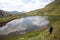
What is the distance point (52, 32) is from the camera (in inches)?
A: 1256

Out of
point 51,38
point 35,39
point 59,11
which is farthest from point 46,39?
point 59,11

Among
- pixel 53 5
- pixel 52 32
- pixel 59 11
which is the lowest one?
pixel 52 32

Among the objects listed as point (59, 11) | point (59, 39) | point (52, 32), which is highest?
point (59, 11)

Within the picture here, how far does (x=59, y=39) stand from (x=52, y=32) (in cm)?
359

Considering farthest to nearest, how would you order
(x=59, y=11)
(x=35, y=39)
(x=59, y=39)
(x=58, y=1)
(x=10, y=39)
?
1. (x=58, y=1)
2. (x=59, y=11)
3. (x=10, y=39)
4. (x=35, y=39)
5. (x=59, y=39)

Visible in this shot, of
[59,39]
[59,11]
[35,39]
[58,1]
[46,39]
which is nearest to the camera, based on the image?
[59,39]

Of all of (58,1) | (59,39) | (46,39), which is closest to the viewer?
(59,39)

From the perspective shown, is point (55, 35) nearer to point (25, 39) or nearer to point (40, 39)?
point (40, 39)

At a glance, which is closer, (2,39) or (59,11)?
(2,39)

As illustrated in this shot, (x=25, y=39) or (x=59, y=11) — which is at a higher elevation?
(x=59, y=11)

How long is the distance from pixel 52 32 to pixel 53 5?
157 meters

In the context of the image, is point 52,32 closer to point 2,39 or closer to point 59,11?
point 2,39

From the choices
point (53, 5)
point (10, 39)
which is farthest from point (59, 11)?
point (10, 39)

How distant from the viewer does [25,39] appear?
34875mm
